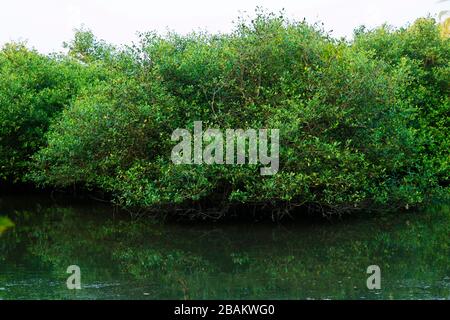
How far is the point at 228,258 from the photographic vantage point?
39.9 ft

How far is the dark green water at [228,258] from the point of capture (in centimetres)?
962

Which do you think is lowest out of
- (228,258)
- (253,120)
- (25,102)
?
(228,258)

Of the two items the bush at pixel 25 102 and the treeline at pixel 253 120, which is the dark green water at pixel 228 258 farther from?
the bush at pixel 25 102

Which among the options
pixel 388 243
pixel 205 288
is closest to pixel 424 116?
pixel 388 243

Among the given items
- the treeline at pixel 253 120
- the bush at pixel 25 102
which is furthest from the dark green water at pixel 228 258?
the bush at pixel 25 102

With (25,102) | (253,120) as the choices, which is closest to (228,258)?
(253,120)

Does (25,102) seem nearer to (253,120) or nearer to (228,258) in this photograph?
(253,120)

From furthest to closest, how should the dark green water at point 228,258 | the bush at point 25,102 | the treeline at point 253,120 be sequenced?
the bush at point 25,102 < the treeline at point 253,120 < the dark green water at point 228,258

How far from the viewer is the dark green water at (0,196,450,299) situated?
9625 millimetres

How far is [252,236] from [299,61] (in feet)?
14.9

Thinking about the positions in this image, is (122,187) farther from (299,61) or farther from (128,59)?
(299,61)

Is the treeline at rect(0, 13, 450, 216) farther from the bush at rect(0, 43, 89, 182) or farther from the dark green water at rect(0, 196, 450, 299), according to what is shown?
the bush at rect(0, 43, 89, 182)

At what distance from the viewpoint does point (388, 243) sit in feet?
43.8

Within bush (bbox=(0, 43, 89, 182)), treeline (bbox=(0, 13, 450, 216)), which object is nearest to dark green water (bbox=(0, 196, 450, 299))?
treeline (bbox=(0, 13, 450, 216))
